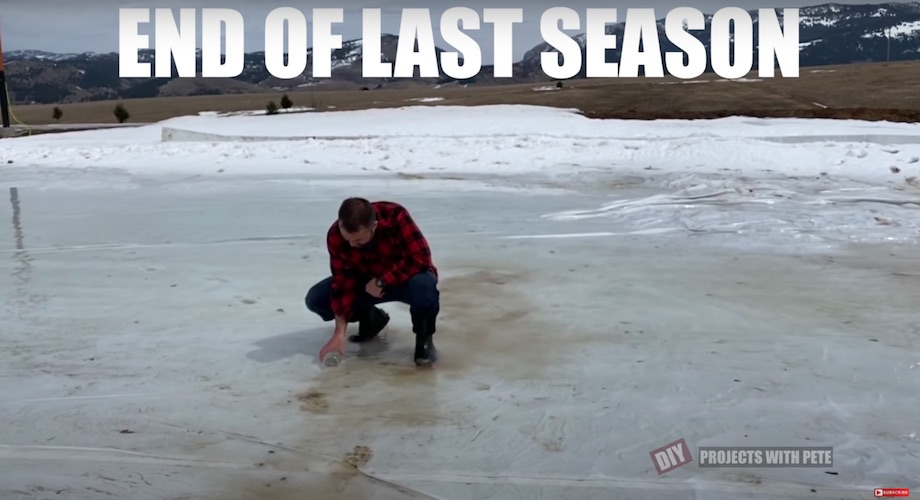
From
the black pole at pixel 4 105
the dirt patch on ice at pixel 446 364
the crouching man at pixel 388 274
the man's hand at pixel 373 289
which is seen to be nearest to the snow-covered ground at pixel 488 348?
the dirt patch on ice at pixel 446 364

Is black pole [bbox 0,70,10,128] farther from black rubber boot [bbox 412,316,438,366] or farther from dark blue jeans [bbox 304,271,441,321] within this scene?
black rubber boot [bbox 412,316,438,366]

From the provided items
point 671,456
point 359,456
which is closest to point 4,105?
point 359,456

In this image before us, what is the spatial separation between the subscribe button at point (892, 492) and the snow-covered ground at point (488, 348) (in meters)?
0.03

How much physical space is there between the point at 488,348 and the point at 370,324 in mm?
526

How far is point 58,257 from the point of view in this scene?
5.82m

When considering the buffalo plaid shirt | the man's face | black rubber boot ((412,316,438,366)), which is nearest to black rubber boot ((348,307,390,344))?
the buffalo plaid shirt

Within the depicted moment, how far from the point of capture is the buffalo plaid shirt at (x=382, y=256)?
11.6 ft

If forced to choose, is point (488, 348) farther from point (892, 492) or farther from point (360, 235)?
point (892, 492)

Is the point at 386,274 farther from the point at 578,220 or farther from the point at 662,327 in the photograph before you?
the point at 578,220

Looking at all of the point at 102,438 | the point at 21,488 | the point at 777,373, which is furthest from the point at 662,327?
the point at 21,488

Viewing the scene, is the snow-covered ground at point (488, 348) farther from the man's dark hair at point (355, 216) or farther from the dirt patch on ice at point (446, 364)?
the man's dark hair at point (355, 216)

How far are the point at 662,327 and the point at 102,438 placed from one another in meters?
2.40

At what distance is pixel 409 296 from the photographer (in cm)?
363

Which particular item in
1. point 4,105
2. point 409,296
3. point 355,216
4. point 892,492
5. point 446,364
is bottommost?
point 892,492
